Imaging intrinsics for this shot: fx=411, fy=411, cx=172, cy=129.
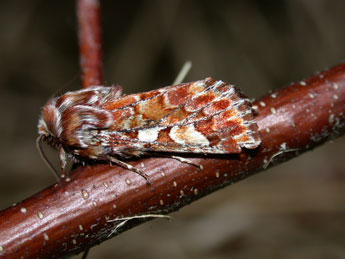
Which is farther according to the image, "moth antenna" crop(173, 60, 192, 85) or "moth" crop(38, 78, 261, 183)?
"moth antenna" crop(173, 60, 192, 85)

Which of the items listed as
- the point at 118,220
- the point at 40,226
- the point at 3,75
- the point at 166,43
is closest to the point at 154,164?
the point at 118,220

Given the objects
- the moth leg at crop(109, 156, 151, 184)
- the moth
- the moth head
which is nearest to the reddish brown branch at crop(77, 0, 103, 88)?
the moth

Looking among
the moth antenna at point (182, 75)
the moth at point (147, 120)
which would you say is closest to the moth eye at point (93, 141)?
the moth at point (147, 120)

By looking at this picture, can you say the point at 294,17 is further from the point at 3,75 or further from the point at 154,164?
the point at 154,164

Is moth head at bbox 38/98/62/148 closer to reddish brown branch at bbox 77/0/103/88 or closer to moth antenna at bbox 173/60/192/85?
reddish brown branch at bbox 77/0/103/88

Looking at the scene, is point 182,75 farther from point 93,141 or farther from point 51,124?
point 51,124

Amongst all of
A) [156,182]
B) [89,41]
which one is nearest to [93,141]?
[156,182]

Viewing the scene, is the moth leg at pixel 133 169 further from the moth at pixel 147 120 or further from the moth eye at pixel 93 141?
the moth eye at pixel 93 141
